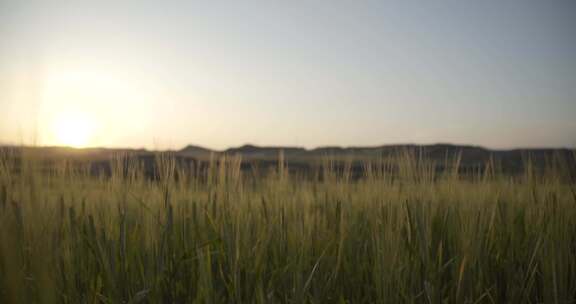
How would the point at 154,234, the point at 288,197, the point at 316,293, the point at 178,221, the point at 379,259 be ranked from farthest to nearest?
the point at 288,197
the point at 178,221
the point at 154,234
the point at 379,259
the point at 316,293

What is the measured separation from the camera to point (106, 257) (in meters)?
1.29

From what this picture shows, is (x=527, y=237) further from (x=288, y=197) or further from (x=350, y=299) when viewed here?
(x=288, y=197)

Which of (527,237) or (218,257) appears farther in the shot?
(527,237)

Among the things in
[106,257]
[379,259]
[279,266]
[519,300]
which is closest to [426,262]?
[379,259]

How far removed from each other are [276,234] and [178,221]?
0.36 meters

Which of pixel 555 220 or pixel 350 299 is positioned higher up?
pixel 555 220

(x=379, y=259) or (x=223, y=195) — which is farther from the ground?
(x=223, y=195)

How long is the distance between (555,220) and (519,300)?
0.48 m

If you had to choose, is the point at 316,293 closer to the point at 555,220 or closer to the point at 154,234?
the point at 154,234

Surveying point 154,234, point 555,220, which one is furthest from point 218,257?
point 555,220

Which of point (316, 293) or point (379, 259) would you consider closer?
point (316, 293)

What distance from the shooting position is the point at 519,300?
1.52 m

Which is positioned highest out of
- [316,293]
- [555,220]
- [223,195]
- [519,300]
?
[223,195]

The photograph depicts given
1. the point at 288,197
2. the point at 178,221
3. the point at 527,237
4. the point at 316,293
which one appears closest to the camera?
the point at 316,293
